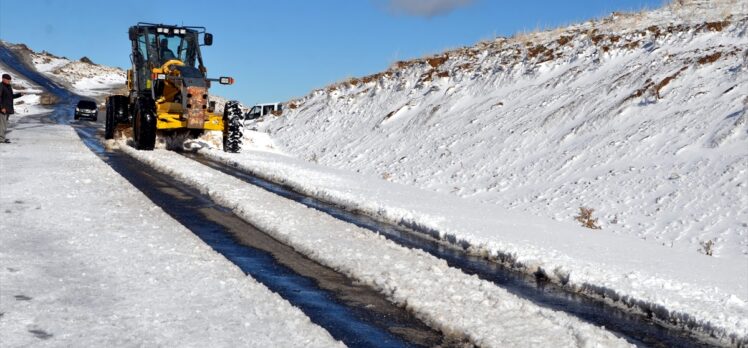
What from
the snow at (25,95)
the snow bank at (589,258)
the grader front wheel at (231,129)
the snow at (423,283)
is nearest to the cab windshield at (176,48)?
the grader front wheel at (231,129)

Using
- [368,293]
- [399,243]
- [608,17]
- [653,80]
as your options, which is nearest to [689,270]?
[399,243]

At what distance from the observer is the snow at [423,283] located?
485 centimetres

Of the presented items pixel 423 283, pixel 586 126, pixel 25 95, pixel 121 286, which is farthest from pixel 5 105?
pixel 25 95

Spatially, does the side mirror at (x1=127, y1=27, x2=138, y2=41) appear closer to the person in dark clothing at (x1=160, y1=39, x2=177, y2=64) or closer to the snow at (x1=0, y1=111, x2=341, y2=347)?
the person in dark clothing at (x1=160, y1=39, x2=177, y2=64)

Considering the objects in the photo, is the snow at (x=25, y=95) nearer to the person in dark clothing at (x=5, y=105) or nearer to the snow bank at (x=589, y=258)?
the person in dark clothing at (x=5, y=105)

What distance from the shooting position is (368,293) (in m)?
5.76

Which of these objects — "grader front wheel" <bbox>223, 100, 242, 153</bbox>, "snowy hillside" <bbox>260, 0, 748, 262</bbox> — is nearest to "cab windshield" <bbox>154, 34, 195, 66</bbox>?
"grader front wheel" <bbox>223, 100, 242, 153</bbox>

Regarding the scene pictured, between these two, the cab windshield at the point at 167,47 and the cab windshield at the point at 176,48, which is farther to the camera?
the cab windshield at the point at 176,48

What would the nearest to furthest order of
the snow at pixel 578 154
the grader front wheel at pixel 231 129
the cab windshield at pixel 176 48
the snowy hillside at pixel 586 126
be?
the snow at pixel 578 154 → the snowy hillside at pixel 586 126 → the cab windshield at pixel 176 48 → the grader front wheel at pixel 231 129

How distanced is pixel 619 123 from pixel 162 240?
12154mm

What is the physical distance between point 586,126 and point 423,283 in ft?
39.0

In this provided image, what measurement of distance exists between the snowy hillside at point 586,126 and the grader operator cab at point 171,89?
427 cm

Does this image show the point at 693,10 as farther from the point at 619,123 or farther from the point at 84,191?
the point at 84,191

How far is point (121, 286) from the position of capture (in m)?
5.28
